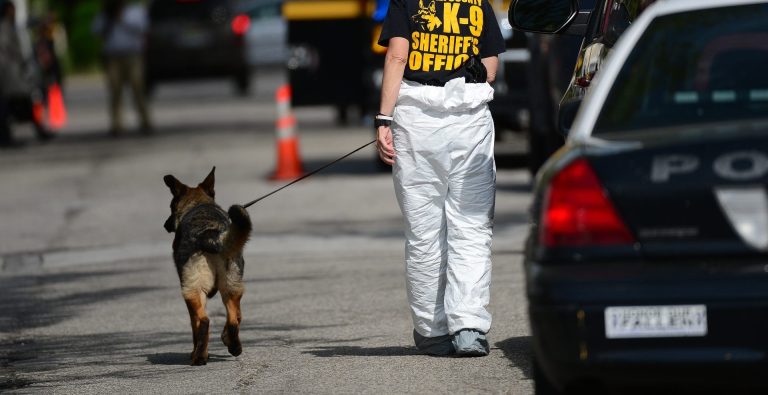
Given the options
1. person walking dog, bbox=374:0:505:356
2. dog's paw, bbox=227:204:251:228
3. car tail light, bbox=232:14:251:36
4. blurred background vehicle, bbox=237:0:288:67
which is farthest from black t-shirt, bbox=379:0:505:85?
blurred background vehicle, bbox=237:0:288:67

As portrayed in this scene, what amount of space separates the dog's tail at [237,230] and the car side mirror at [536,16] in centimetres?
149

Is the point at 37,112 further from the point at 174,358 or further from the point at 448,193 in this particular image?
the point at 448,193

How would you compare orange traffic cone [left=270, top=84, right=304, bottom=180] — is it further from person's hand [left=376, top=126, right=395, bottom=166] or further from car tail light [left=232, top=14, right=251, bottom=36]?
car tail light [left=232, top=14, right=251, bottom=36]

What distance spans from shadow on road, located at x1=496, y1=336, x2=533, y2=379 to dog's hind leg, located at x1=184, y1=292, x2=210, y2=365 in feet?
4.26

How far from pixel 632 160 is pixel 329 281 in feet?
18.5

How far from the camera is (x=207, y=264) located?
7.66 meters

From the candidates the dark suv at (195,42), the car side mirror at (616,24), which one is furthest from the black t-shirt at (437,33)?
the dark suv at (195,42)

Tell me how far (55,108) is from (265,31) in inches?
506

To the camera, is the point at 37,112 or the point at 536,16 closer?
the point at 536,16

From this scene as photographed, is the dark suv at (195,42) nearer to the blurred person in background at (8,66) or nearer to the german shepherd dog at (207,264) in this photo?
the blurred person in background at (8,66)

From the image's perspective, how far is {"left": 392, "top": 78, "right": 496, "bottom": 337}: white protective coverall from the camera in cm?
739

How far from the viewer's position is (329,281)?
10.5m

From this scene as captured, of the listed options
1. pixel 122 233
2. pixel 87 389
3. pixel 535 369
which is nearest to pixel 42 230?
pixel 122 233

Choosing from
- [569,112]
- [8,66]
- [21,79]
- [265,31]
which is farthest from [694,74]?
[265,31]
